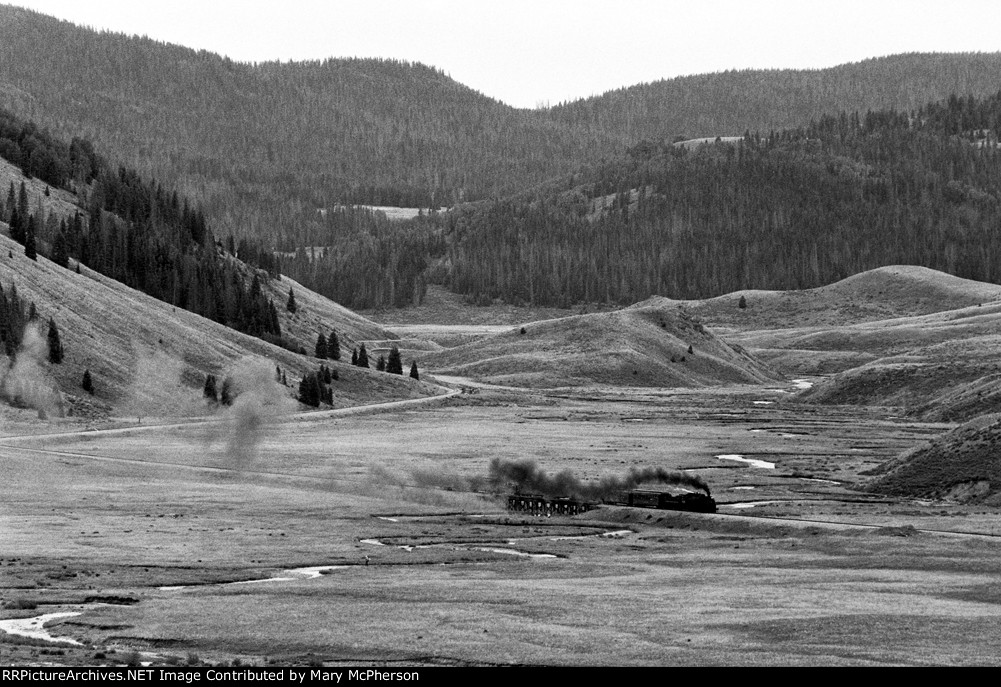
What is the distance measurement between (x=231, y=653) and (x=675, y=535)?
3796 cm

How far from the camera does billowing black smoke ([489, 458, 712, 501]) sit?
9512 centimetres

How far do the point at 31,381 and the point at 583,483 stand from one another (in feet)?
205

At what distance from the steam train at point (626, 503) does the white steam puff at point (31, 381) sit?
58.6 metres

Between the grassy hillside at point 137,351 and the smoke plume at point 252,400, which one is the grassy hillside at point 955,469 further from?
the grassy hillside at point 137,351

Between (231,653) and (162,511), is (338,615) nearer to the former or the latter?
A: (231,653)

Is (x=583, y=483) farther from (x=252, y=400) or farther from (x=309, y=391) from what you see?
(x=309, y=391)

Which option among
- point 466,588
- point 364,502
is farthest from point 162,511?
point 466,588

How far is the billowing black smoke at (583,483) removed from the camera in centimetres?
9512

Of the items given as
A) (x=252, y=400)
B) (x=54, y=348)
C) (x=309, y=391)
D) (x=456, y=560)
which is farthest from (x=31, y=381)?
(x=456, y=560)

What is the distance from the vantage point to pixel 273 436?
140 m

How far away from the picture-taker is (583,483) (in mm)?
100000

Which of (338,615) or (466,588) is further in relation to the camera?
(466,588)

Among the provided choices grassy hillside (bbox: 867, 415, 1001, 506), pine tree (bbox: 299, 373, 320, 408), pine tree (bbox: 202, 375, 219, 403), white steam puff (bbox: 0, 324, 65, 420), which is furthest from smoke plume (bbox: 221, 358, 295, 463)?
grassy hillside (bbox: 867, 415, 1001, 506)
